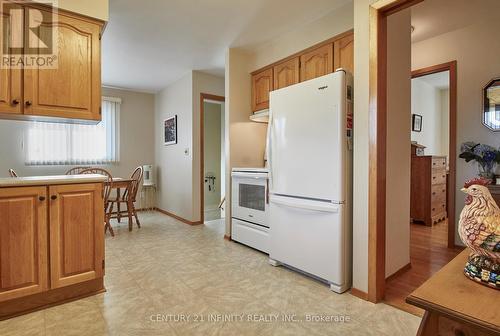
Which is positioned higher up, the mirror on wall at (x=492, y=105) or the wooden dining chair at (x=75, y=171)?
the mirror on wall at (x=492, y=105)

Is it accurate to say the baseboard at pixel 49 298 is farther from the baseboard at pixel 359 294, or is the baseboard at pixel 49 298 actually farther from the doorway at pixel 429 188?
the doorway at pixel 429 188

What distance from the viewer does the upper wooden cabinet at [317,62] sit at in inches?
103

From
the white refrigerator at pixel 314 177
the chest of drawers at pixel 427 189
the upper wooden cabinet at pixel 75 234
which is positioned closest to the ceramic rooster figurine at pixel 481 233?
the white refrigerator at pixel 314 177

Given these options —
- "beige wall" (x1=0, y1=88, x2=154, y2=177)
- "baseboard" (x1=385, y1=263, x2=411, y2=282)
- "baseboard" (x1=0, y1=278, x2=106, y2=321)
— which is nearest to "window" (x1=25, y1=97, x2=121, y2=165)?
"beige wall" (x1=0, y1=88, x2=154, y2=177)

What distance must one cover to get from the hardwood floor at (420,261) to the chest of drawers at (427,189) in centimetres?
17

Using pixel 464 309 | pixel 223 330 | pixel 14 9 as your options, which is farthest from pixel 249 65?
pixel 464 309

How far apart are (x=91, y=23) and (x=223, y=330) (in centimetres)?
241

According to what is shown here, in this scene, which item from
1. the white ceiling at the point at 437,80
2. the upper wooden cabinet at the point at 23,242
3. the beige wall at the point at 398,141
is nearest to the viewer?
the upper wooden cabinet at the point at 23,242

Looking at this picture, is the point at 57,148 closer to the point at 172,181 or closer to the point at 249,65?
the point at 172,181

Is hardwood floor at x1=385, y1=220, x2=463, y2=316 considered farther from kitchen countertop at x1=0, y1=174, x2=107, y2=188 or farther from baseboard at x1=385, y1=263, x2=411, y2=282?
kitchen countertop at x1=0, y1=174, x2=107, y2=188

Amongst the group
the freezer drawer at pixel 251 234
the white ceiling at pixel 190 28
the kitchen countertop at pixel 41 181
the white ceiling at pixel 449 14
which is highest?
the white ceiling at pixel 449 14

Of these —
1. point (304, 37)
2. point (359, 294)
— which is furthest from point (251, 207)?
point (304, 37)

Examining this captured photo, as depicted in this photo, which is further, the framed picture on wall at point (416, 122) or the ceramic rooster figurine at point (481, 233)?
the framed picture on wall at point (416, 122)

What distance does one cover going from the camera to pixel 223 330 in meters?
1.60
